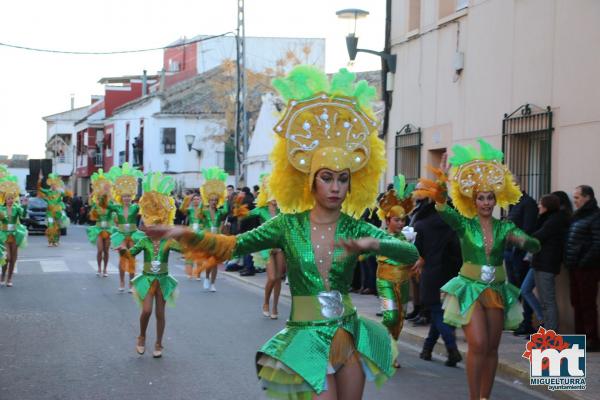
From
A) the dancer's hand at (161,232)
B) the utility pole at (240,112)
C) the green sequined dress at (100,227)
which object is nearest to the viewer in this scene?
the dancer's hand at (161,232)

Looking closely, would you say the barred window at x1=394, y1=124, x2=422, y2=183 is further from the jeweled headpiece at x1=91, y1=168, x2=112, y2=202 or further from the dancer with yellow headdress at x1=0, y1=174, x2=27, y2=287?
the dancer with yellow headdress at x1=0, y1=174, x2=27, y2=287

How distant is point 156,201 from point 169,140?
151ft

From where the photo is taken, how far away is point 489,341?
7633mm

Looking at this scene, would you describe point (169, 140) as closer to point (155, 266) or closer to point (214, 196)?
point (214, 196)

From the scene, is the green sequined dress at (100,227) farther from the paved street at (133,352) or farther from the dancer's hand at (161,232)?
the dancer's hand at (161,232)

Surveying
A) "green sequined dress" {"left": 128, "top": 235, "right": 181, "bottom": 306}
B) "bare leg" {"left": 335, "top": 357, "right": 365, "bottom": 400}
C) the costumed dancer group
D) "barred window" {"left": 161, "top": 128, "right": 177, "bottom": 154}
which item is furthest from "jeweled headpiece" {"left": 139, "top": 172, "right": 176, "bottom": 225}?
"barred window" {"left": 161, "top": 128, "right": 177, "bottom": 154}

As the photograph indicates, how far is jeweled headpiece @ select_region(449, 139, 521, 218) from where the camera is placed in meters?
8.08

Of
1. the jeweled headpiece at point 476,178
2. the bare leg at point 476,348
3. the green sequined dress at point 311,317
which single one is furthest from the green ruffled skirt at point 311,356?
the jeweled headpiece at point 476,178

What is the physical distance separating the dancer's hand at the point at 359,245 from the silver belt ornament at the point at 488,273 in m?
3.02

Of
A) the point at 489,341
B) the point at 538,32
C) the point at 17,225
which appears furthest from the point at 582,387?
the point at 17,225

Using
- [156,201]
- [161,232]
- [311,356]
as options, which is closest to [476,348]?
[311,356]

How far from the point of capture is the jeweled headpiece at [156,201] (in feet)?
35.0

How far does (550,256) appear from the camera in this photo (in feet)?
35.9

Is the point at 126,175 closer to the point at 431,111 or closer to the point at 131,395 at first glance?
the point at 431,111
